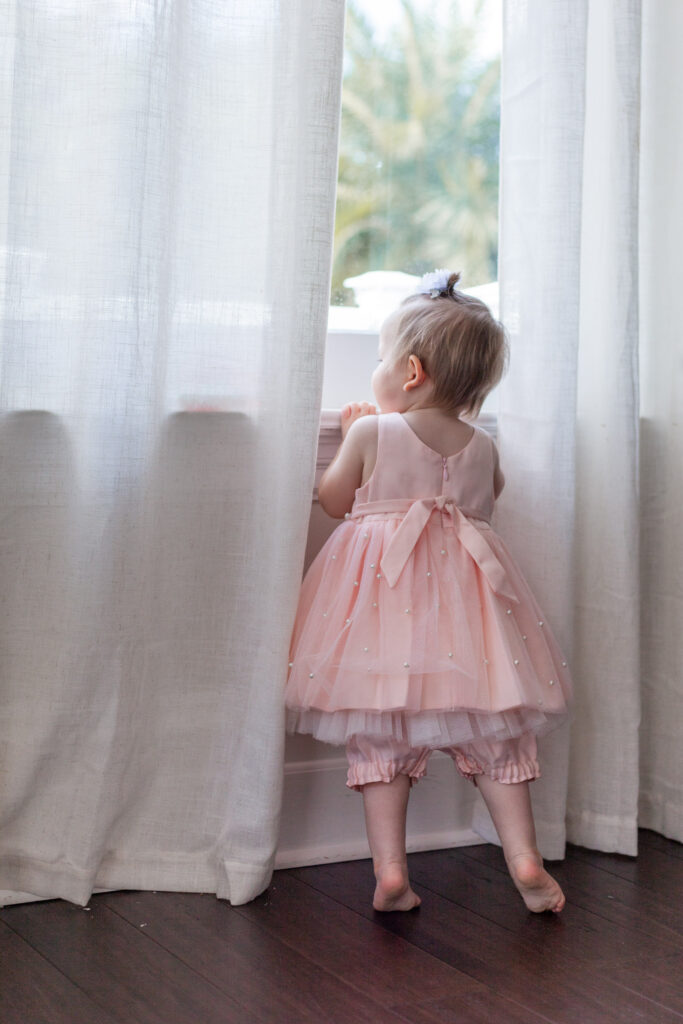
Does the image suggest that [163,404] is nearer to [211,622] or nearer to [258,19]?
[211,622]

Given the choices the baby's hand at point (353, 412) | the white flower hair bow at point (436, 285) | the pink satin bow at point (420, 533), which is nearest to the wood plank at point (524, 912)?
the pink satin bow at point (420, 533)

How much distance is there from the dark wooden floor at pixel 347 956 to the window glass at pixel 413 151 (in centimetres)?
96

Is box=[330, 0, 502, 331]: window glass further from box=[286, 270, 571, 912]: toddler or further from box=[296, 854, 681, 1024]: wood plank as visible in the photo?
box=[296, 854, 681, 1024]: wood plank

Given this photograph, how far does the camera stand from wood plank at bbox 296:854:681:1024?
125cm

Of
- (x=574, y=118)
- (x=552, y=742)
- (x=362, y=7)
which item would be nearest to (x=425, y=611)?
(x=552, y=742)

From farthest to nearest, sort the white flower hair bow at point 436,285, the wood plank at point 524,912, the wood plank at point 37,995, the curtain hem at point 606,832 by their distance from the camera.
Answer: the curtain hem at point 606,832 < the white flower hair bow at point 436,285 < the wood plank at point 524,912 < the wood plank at point 37,995

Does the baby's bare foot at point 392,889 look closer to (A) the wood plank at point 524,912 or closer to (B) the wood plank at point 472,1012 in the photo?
(A) the wood plank at point 524,912

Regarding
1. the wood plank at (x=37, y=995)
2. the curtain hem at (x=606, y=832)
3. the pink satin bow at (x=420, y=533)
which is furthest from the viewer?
the curtain hem at (x=606, y=832)

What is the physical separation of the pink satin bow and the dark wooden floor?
46cm

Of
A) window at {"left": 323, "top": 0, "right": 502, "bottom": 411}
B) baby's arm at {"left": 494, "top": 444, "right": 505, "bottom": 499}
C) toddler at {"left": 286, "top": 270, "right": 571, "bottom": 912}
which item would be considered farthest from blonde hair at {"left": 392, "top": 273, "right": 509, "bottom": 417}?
window at {"left": 323, "top": 0, "right": 502, "bottom": 411}

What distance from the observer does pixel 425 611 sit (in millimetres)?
1511

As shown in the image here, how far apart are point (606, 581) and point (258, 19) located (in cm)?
102

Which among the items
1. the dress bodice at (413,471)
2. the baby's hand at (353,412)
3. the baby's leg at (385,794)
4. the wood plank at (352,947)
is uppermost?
the baby's hand at (353,412)

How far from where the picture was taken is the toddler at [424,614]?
1479 mm
